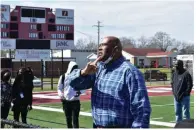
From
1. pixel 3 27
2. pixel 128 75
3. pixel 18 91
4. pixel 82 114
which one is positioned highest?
pixel 3 27

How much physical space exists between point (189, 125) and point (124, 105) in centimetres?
54

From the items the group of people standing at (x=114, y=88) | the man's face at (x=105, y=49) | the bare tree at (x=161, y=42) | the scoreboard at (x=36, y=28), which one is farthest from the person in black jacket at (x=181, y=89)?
the bare tree at (x=161, y=42)

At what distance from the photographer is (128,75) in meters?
3.40

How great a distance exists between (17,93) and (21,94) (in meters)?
0.13

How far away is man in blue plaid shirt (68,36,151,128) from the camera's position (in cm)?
330

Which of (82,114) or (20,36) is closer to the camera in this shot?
(82,114)

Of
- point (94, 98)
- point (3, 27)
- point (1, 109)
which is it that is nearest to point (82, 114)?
→ point (1, 109)

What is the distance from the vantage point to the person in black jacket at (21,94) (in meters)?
9.28

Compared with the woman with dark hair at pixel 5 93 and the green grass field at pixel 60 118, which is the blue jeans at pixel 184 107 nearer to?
the green grass field at pixel 60 118

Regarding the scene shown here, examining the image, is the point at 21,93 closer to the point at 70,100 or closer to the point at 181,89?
the point at 70,100

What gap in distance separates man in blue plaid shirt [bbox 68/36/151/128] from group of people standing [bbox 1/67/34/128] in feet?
17.5

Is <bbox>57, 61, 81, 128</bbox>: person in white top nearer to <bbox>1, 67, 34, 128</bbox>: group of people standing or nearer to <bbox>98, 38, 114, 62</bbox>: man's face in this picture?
<bbox>1, 67, 34, 128</bbox>: group of people standing

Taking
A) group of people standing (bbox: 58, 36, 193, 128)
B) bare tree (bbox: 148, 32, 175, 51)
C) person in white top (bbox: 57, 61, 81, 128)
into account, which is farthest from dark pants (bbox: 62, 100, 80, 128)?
bare tree (bbox: 148, 32, 175, 51)

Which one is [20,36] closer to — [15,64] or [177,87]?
[177,87]
